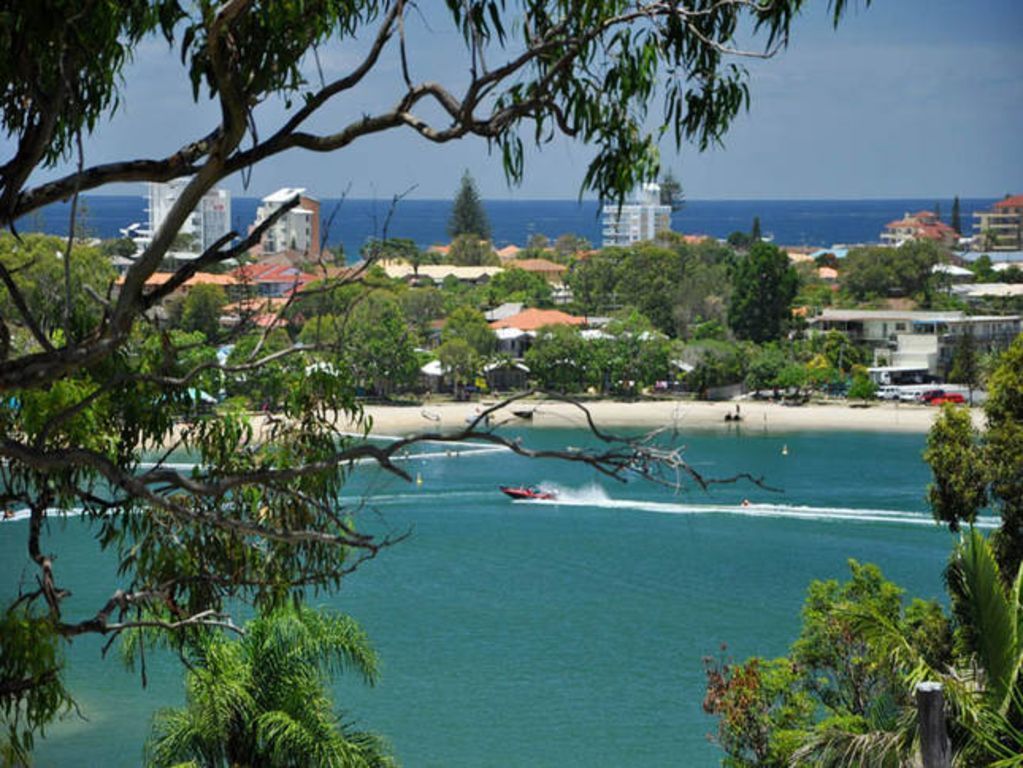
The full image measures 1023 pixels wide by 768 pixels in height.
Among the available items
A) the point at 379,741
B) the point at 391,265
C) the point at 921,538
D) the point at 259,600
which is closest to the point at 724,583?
the point at 921,538

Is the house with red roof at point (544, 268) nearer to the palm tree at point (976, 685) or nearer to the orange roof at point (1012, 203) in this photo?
the orange roof at point (1012, 203)

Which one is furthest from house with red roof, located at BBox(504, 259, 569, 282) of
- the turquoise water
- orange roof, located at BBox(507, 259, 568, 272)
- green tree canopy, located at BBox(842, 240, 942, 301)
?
the turquoise water

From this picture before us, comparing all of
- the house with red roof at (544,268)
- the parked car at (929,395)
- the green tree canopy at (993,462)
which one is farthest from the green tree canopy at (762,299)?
the green tree canopy at (993,462)

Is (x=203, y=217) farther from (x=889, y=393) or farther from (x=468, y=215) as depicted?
(x=889, y=393)

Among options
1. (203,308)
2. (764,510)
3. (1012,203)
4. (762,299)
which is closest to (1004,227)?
(1012,203)

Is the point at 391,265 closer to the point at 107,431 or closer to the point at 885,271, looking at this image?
→ the point at 885,271

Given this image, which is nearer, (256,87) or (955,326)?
(256,87)

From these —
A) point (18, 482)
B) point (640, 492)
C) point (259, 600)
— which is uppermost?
point (18, 482)
